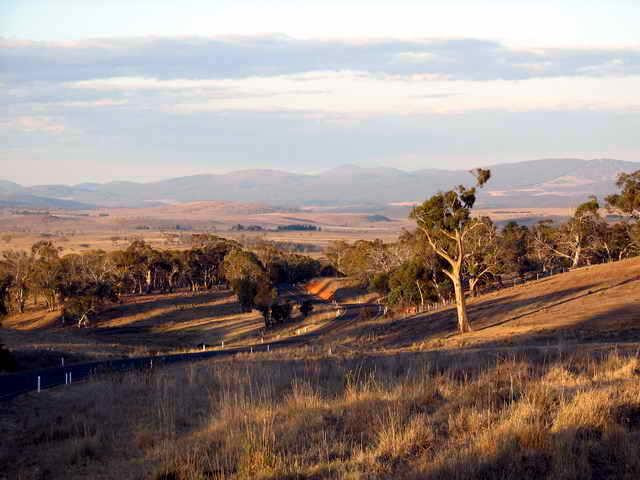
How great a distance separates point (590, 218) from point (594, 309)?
37460 millimetres

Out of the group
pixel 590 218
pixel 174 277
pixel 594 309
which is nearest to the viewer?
pixel 594 309

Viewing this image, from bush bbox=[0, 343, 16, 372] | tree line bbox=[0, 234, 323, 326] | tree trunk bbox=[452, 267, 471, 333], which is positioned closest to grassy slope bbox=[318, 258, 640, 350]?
tree trunk bbox=[452, 267, 471, 333]

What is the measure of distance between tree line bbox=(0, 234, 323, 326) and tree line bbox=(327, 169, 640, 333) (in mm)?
12044

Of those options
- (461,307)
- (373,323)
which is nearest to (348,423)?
(461,307)

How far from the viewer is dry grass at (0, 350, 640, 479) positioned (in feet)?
24.0

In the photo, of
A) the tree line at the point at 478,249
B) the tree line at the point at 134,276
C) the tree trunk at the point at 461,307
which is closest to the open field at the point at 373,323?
the tree trunk at the point at 461,307

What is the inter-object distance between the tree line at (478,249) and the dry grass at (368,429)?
22.7 m

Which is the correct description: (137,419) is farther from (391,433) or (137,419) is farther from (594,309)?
(594,309)

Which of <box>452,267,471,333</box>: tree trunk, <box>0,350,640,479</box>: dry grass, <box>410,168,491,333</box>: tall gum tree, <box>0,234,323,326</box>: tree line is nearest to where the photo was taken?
<box>0,350,640,479</box>: dry grass

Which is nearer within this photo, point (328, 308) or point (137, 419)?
point (137, 419)

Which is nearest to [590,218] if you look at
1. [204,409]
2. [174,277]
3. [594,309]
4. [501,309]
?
[501,309]

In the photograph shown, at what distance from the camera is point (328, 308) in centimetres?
6912

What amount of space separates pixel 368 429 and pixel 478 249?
45.7 metres

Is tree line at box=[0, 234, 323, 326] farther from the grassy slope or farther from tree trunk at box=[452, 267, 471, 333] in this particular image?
→ tree trunk at box=[452, 267, 471, 333]
